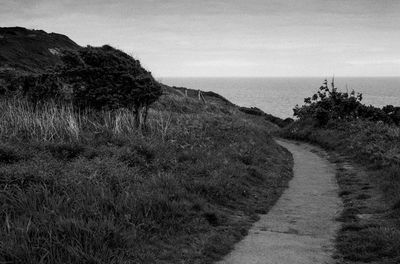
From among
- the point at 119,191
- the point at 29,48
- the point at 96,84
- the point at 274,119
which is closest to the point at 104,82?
the point at 96,84

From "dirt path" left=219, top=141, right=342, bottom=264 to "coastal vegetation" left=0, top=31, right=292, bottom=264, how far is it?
428 millimetres

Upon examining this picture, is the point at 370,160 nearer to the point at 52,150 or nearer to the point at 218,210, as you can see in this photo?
the point at 218,210

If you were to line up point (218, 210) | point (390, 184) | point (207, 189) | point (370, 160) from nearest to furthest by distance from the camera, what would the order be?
point (218, 210) → point (207, 189) → point (390, 184) → point (370, 160)

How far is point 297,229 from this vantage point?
31.7 feet

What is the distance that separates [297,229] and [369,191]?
15.4 feet

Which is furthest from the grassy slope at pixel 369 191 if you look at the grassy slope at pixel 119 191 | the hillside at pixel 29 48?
the hillside at pixel 29 48

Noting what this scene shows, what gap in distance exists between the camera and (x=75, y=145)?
530 inches

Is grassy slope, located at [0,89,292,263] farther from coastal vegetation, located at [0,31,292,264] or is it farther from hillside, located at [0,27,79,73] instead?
hillside, located at [0,27,79,73]

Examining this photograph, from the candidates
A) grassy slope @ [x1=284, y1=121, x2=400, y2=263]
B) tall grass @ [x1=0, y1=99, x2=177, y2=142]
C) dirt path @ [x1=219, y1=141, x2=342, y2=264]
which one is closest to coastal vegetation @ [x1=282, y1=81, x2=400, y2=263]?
grassy slope @ [x1=284, y1=121, x2=400, y2=263]

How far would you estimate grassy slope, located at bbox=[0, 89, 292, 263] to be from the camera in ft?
23.0

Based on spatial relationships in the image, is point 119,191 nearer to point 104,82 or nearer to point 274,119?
point 104,82

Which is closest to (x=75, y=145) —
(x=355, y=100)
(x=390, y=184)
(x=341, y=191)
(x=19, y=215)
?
(x=19, y=215)

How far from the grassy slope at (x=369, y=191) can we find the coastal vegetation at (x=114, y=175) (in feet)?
7.17

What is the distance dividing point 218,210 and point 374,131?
17186 mm
